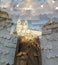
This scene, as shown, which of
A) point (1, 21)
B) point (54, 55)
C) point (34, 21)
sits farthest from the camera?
point (34, 21)

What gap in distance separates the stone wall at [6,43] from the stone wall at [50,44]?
0.32m

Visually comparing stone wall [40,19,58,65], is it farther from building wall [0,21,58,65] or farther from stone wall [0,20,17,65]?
stone wall [0,20,17,65]

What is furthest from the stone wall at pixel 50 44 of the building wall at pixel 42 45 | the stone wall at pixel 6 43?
the stone wall at pixel 6 43

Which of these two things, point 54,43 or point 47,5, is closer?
point 54,43

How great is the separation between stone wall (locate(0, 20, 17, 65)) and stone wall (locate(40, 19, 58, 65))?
0.32 metres

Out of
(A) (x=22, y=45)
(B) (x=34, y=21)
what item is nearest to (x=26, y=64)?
(A) (x=22, y=45)

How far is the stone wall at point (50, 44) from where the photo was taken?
191 centimetres

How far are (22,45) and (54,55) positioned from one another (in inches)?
13.3

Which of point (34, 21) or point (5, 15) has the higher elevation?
point (34, 21)

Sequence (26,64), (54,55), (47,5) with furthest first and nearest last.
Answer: (47,5), (54,55), (26,64)

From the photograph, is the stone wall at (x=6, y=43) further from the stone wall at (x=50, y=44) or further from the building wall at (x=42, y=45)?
the stone wall at (x=50, y=44)

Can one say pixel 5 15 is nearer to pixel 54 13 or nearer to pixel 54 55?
pixel 54 55

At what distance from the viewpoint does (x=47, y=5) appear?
4812mm

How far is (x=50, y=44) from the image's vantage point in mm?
1993
